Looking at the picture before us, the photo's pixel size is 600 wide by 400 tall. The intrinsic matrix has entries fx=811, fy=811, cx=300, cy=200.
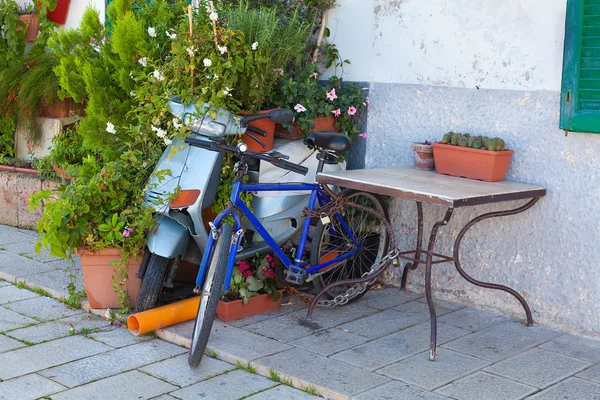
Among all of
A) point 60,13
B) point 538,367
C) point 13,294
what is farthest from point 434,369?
point 60,13

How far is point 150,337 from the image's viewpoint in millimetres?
4414

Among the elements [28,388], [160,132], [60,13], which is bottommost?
[28,388]

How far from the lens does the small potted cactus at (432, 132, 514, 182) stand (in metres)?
4.36

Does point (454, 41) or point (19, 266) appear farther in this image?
point (19, 266)

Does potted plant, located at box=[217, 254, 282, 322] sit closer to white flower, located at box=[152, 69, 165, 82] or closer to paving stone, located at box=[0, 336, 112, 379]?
paving stone, located at box=[0, 336, 112, 379]

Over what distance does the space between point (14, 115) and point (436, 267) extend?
3964 millimetres

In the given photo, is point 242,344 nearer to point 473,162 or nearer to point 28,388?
point 28,388

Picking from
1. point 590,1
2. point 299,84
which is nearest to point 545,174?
point 590,1

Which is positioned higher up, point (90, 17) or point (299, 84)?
Result: point (90, 17)

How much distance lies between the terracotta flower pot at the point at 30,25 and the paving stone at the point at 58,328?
3.45 meters

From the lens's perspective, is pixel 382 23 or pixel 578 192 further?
pixel 382 23

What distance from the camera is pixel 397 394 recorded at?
3.64 metres

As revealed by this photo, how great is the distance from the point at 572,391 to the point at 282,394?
1327 millimetres

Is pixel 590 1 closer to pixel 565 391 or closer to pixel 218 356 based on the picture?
pixel 565 391
